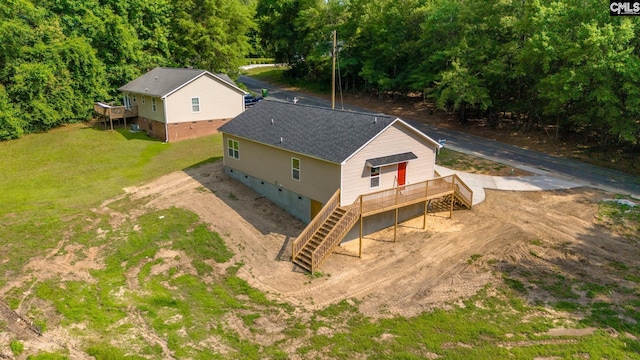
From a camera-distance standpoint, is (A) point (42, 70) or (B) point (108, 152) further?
(A) point (42, 70)

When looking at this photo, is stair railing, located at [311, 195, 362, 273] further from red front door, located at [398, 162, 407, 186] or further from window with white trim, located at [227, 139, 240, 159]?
window with white trim, located at [227, 139, 240, 159]

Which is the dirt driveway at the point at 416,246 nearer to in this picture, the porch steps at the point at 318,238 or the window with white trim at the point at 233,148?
the porch steps at the point at 318,238

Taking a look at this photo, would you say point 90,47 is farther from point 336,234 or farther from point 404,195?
point 404,195

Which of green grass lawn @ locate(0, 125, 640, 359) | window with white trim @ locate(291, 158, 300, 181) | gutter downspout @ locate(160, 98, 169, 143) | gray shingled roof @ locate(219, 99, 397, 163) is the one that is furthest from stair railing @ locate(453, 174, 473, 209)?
gutter downspout @ locate(160, 98, 169, 143)

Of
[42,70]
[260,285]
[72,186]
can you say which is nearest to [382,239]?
[260,285]

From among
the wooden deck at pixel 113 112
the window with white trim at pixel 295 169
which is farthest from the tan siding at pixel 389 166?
the wooden deck at pixel 113 112

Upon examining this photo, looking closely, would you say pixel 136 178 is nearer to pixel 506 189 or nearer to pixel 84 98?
pixel 84 98
